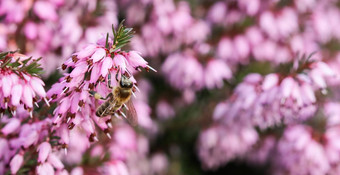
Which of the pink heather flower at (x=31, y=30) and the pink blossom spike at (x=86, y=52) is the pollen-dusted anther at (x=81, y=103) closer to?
the pink blossom spike at (x=86, y=52)

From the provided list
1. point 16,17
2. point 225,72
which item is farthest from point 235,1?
point 16,17

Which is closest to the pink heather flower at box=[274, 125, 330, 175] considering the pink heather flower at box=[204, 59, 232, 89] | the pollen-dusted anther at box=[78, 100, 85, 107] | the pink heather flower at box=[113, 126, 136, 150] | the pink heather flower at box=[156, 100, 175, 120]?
the pink heather flower at box=[204, 59, 232, 89]

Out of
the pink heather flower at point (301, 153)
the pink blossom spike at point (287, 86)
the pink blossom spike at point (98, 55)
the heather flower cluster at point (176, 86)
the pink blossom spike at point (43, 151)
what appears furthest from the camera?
the pink heather flower at point (301, 153)

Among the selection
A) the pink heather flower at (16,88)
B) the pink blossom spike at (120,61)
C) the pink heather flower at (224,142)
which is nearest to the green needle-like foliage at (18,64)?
the pink heather flower at (16,88)

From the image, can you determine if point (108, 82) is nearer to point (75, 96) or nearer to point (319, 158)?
point (75, 96)

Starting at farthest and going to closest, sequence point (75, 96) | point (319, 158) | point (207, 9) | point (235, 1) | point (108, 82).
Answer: point (207, 9)
point (235, 1)
point (319, 158)
point (108, 82)
point (75, 96)
